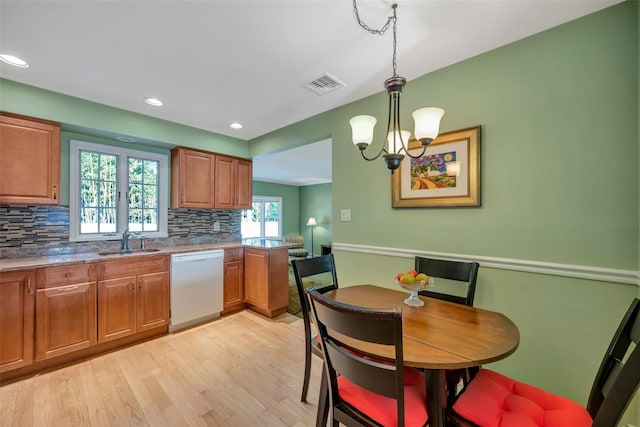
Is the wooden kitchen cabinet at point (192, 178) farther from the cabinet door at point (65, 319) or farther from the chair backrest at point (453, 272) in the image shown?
the chair backrest at point (453, 272)

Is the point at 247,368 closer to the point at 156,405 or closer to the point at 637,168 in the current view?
the point at 156,405

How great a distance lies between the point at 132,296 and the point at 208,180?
1.62 m

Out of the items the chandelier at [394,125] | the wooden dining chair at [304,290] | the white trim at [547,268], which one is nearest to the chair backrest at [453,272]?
the white trim at [547,268]

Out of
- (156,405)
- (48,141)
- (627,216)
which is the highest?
(48,141)

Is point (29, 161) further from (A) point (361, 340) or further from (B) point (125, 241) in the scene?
(A) point (361, 340)

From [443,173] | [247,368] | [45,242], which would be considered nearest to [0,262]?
[45,242]

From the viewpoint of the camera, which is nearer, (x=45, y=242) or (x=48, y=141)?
(x=48, y=141)

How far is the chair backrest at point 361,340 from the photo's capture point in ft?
2.89

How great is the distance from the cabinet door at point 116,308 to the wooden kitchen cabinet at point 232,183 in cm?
144

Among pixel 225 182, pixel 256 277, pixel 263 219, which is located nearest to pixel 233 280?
pixel 256 277

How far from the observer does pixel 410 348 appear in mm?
1062

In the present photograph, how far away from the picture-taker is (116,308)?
Answer: 2564 millimetres

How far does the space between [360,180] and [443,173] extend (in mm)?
794

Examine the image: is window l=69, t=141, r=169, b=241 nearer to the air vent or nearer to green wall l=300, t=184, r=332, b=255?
the air vent
